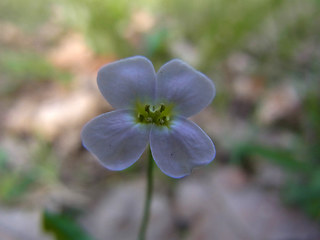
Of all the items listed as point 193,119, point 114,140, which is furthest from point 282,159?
point 114,140

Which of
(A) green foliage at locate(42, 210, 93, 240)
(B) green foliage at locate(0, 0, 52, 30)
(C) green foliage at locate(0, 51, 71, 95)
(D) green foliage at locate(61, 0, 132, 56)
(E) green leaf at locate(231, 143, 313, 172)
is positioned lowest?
(A) green foliage at locate(42, 210, 93, 240)

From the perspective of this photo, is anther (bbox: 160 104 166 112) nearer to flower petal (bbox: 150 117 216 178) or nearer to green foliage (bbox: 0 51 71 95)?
flower petal (bbox: 150 117 216 178)

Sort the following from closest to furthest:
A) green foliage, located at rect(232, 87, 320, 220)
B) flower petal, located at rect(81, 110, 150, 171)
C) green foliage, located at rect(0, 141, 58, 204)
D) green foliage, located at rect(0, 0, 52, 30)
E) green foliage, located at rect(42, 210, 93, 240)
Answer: flower petal, located at rect(81, 110, 150, 171) → green foliage, located at rect(42, 210, 93, 240) → green foliage, located at rect(232, 87, 320, 220) → green foliage, located at rect(0, 141, 58, 204) → green foliage, located at rect(0, 0, 52, 30)

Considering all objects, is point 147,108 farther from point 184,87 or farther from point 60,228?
point 60,228

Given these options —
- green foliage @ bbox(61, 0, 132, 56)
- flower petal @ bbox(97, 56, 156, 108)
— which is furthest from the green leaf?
green foliage @ bbox(61, 0, 132, 56)

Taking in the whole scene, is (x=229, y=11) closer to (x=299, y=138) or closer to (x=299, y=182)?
(x=299, y=138)

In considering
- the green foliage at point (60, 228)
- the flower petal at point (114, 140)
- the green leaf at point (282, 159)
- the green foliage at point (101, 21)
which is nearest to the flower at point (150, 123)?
the flower petal at point (114, 140)

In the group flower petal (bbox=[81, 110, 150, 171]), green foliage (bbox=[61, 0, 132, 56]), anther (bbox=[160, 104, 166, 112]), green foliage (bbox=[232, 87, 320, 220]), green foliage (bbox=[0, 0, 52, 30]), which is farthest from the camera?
green foliage (bbox=[0, 0, 52, 30])

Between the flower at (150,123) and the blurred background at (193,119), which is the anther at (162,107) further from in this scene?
the blurred background at (193,119)
